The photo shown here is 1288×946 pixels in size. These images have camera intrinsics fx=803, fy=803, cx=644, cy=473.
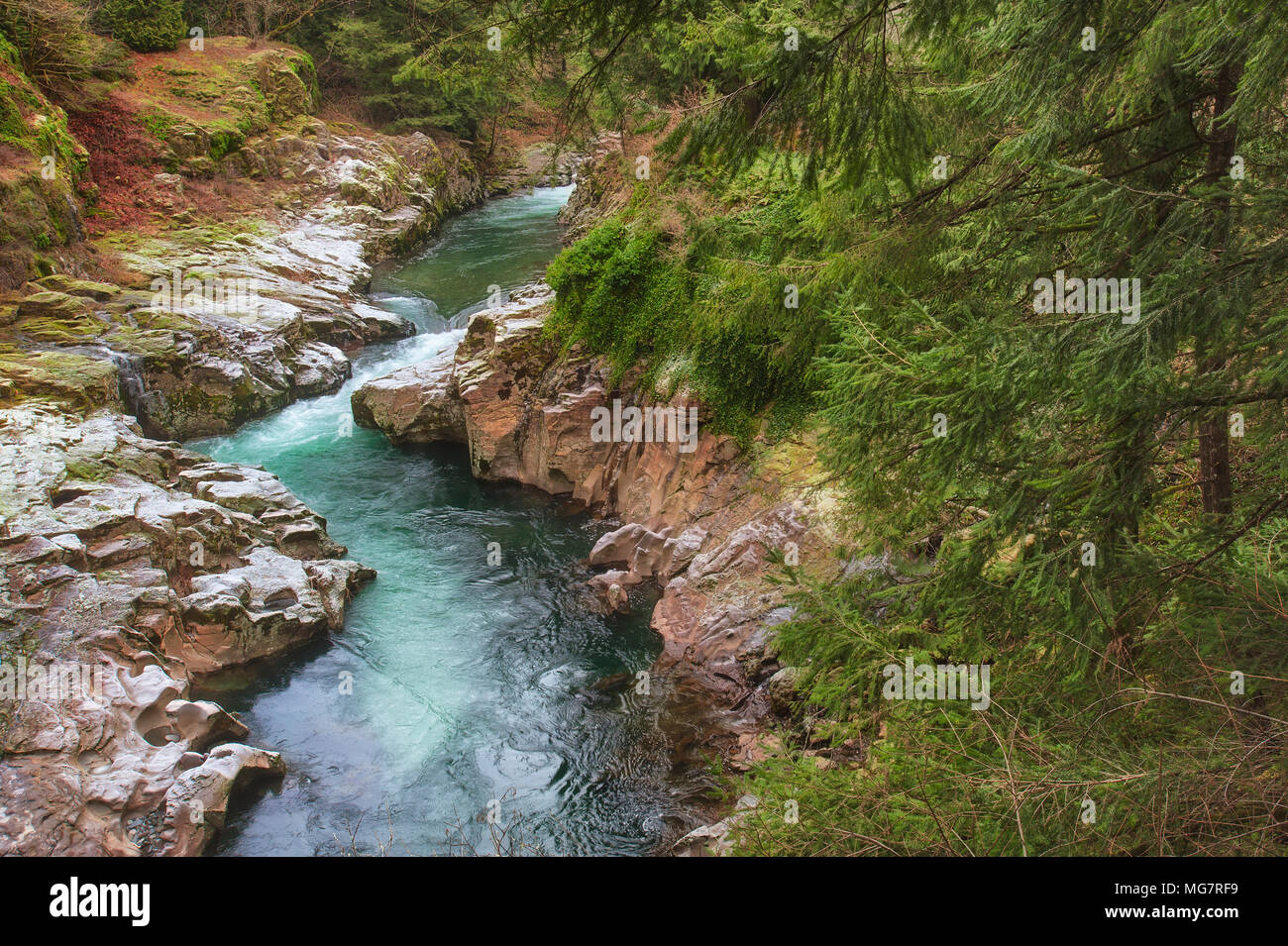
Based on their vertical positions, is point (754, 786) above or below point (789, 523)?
below

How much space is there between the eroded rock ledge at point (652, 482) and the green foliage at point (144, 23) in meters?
18.6

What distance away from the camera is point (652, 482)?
45.0 ft

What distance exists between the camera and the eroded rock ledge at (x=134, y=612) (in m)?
7.75

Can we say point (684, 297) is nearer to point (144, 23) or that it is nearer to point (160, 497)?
point (160, 497)

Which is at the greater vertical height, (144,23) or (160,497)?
(144,23)

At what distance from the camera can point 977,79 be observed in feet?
20.1

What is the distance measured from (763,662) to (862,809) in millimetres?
5266

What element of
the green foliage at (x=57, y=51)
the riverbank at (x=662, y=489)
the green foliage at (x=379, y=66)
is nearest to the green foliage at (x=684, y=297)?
the riverbank at (x=662, y=489)

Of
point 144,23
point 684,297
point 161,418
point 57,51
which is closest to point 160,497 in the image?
point 161,418

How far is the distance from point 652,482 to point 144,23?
2613 centimetres

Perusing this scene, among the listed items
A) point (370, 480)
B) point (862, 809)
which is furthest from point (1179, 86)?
point (370, 480)

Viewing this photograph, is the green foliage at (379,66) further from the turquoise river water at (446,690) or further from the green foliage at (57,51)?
the turquoise river water at (446,690)
